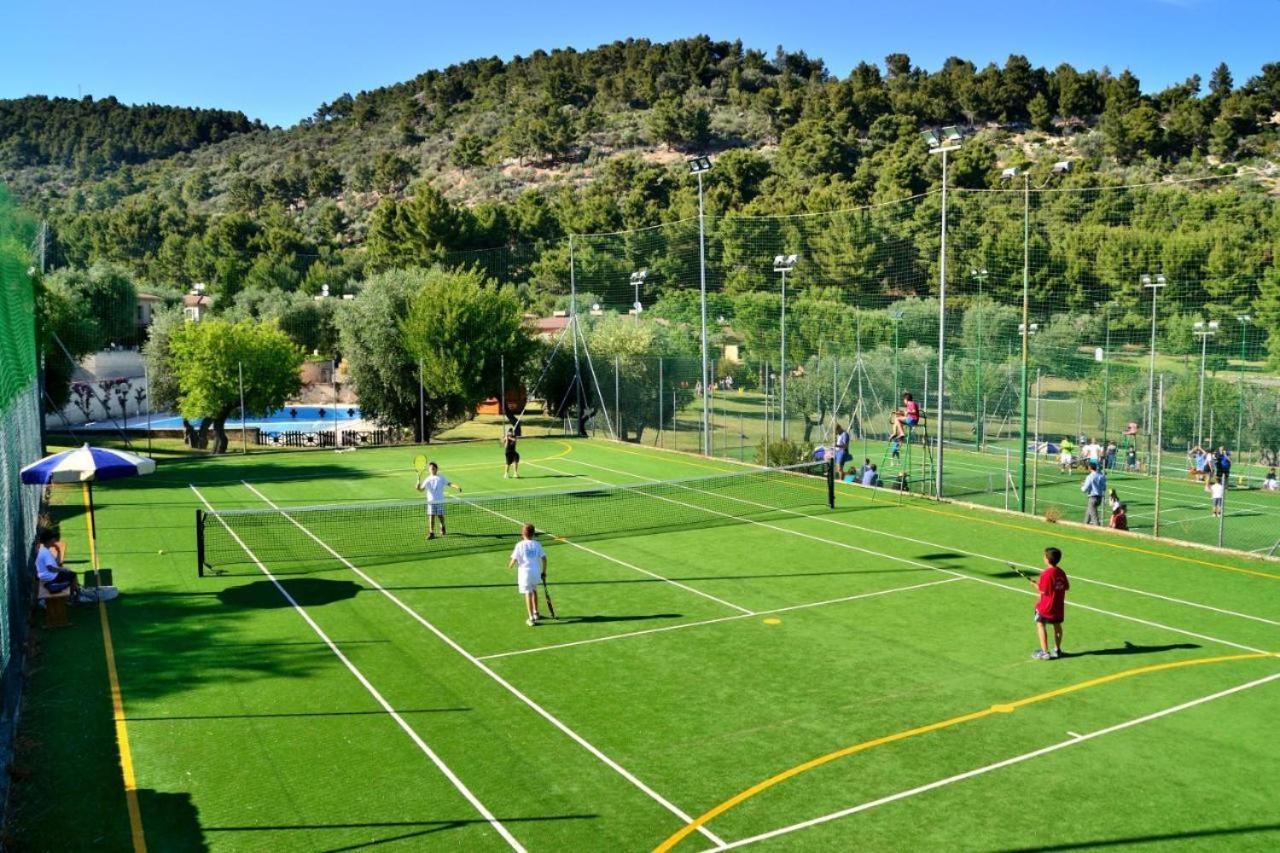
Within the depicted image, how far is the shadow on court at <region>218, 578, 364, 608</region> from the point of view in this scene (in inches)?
633

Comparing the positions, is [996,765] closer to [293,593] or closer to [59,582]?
[293,593]

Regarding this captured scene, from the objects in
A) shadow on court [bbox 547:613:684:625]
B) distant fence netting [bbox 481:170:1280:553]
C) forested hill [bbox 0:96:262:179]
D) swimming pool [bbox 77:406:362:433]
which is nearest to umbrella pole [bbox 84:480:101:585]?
shadow on court [bbox 547:613:684:625]

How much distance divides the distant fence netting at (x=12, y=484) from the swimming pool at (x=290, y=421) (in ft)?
95.2

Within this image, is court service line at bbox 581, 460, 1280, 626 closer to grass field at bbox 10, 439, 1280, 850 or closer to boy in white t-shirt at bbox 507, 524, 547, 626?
grass field at bbox 10, 439, 1280, 850

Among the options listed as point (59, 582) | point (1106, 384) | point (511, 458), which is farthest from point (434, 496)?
point (1106, 384)

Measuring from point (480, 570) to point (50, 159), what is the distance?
609 ft

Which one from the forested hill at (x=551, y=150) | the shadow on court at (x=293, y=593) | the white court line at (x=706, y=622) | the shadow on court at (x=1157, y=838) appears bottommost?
the shadow on court at (x=1157, y=838)

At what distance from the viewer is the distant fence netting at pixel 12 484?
11070 millimetres

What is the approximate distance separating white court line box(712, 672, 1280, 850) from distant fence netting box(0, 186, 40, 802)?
709 cm

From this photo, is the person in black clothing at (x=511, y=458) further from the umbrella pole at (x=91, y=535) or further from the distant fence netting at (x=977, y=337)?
the umbrella pole at (x=91, y=535)

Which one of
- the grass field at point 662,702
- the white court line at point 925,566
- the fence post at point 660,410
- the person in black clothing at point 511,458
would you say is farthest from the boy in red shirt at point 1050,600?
the fence post at point 660,410

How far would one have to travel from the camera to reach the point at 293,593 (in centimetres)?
1664

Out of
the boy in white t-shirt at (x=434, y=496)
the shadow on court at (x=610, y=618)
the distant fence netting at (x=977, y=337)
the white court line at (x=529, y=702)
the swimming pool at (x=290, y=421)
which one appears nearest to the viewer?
the white court line at (x=529, y=702)

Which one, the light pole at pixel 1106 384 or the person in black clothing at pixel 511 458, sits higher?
the light pole at pixel 1106 384
